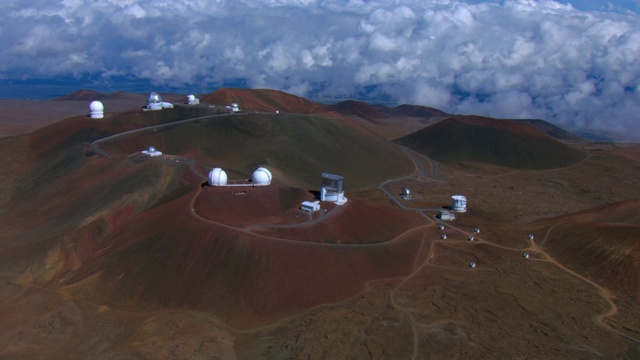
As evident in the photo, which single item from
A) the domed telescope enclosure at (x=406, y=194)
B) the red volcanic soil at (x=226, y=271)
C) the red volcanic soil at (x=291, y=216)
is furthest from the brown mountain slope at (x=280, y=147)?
the red volcanic soil at (x=226, y=271)

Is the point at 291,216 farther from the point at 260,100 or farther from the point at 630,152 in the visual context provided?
the point at 630,152

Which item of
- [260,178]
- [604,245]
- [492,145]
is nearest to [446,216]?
[604,245]

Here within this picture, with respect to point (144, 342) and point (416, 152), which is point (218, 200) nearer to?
point (144, 342)

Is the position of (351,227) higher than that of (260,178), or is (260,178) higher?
(260,178)

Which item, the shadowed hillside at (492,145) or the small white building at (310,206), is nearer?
the small white building at (310,206)

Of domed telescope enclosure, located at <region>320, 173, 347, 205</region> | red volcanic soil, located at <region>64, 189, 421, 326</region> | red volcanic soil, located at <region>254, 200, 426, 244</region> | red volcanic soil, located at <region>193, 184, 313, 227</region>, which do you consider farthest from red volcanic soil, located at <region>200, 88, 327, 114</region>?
red volcanic soil, located at <region>64, 189, 421, 326</region>

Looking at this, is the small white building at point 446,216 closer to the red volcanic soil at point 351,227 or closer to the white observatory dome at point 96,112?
the red volcanic soil at point 351,227
